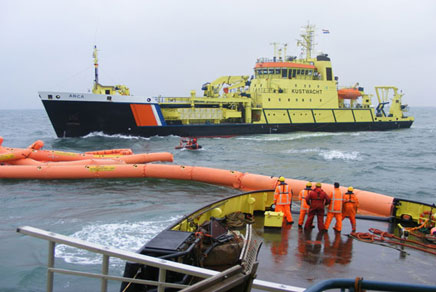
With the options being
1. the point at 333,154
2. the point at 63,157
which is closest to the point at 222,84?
the point at 333,154

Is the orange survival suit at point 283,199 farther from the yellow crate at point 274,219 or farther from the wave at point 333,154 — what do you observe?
the wave at point 333,154

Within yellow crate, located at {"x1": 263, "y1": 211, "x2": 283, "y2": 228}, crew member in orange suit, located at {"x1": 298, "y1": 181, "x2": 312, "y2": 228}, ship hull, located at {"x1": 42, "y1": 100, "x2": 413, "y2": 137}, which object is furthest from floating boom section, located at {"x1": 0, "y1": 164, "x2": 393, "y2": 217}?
ship hull, located at {"x1": 42, "y1": 100, "x2": 413, "y2": 137}

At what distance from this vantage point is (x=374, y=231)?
7.73 meters

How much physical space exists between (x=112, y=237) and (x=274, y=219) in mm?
4241

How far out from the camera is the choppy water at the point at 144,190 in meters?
8.62

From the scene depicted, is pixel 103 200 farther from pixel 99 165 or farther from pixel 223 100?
pixel 223 100

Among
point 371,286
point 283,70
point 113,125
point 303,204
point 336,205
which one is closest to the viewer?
point 371,286

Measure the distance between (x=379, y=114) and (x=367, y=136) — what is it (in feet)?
27.4

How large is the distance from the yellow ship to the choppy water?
164cm

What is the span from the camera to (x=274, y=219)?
25.5ft

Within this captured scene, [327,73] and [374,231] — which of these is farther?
[327,73]

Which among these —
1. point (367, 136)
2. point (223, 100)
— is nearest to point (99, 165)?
point (223, 100)

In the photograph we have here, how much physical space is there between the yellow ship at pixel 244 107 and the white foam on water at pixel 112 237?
2064cm

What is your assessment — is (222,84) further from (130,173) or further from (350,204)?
(350,204)
